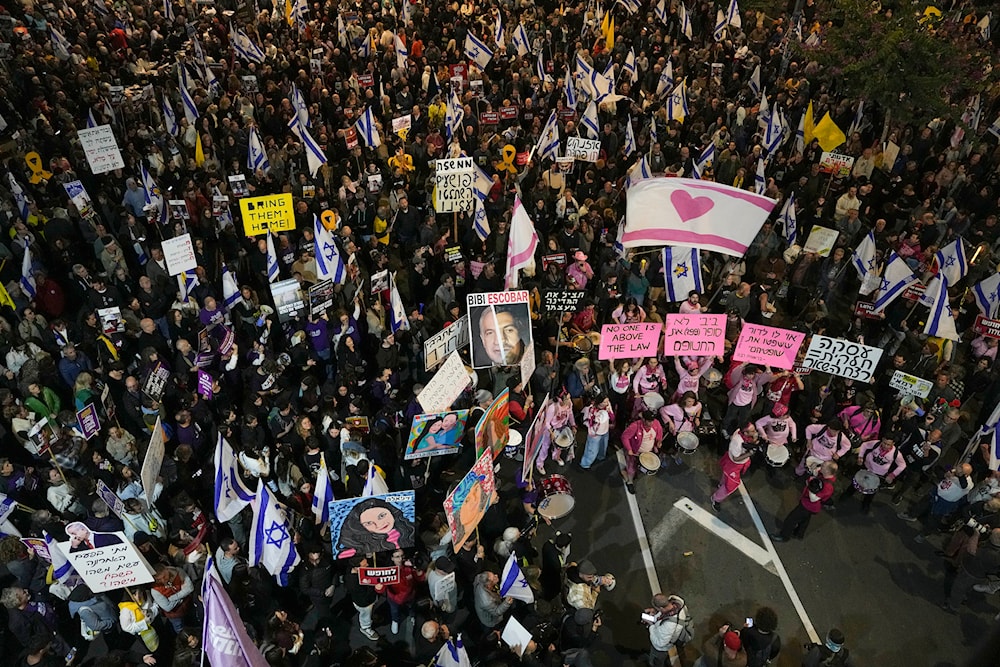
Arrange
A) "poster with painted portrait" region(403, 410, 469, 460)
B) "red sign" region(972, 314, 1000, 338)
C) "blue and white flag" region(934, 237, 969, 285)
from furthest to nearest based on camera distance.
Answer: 1. "blue and white flag" region(934, 237, 969, 285)
2. "red sign" region(972, 314, 1000, 338)
3. "poster with painted portrait" region(403, 410, 469, 460)

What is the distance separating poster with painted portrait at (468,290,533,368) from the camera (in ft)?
33.1

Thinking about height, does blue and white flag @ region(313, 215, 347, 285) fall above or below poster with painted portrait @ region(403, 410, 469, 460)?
above

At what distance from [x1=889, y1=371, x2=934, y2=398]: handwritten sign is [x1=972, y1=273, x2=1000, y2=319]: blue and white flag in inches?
109

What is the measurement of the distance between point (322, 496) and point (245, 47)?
17.3m

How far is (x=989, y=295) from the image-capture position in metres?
11.9

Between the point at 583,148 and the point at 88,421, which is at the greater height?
the point at 583,148

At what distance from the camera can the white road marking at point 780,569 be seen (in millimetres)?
9070

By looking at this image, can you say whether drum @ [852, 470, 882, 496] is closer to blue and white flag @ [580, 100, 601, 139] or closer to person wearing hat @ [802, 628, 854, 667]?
person wearing hat @ [802, 628, 854, 667]

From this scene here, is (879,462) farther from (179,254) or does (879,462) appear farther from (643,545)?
(179,254)

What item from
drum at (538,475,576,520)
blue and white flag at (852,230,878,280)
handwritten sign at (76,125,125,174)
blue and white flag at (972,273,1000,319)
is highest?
handwritten sign at (76,125,125,174)

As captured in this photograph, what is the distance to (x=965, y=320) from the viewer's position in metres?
13.6

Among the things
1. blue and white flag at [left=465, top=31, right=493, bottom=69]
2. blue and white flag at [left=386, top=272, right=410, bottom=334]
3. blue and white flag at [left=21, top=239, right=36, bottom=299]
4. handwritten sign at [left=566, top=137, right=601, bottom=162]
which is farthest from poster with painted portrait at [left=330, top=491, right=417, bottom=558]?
blue and white flag at [left=465, top=31, right=493, bottom=69]

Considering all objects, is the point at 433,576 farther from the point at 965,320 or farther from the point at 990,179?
the point at 990,179

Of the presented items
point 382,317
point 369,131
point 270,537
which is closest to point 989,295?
point 382,317
